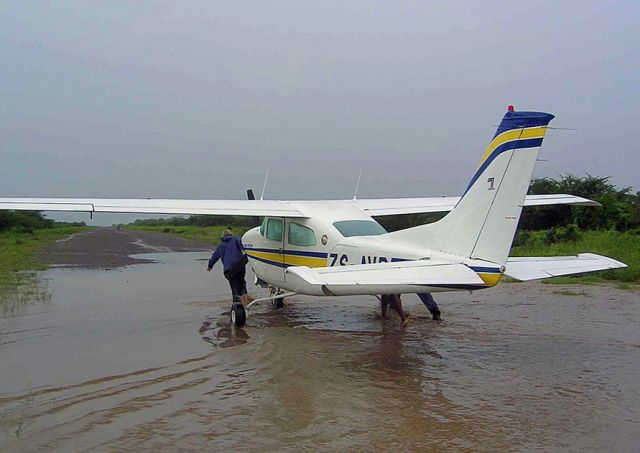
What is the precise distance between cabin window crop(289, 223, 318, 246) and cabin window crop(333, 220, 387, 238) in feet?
1.75

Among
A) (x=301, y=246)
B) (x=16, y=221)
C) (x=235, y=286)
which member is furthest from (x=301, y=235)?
(x=16, y=221)

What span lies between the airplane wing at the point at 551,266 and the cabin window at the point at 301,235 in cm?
327

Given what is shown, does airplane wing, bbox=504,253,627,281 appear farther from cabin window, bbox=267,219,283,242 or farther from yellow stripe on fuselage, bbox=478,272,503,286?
cabin window, bbox=267,219,283,242

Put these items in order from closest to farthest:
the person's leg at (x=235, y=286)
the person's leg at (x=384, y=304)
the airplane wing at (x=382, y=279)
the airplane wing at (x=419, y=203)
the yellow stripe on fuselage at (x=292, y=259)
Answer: the airplane wing at (x=382, y=279), the yellow stripe on fuselage at (x=292, y=259), the person's leg at (x=384, y=304), the person's leg at (x=235, y=286), the airplane wing at (x=419, y=203)

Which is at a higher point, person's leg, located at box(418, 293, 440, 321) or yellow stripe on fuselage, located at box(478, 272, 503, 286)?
yellow stripe on fuselage, located at box(478, 272, 503, 286)

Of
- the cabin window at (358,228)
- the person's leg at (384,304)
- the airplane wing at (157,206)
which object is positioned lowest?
the person's leg at (384,304)

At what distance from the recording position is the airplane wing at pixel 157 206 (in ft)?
31.8

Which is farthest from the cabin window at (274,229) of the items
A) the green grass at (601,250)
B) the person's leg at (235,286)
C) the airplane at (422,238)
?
the green grass at (601,250)

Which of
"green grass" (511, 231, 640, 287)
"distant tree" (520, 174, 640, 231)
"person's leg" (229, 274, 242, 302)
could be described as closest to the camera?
"person's leg" (229, 274, 242, 302)

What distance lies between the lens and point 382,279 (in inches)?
268

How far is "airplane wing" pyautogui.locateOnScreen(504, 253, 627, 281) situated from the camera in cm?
763

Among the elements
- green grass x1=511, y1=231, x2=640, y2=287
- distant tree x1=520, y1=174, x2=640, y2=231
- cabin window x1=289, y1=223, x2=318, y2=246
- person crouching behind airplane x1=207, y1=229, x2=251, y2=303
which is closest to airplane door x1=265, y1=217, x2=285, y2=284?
cabin window x1=289, y1=223, x2=318, y2=246

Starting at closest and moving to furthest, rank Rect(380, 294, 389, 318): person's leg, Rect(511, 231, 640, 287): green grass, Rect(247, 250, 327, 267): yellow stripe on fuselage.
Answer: Rect(247, 250, 327, 267): yellow stripe on fuselage
Rect(380, 294, 389, 318): person's leg
Rect(511, 231, 640, 287): green grass

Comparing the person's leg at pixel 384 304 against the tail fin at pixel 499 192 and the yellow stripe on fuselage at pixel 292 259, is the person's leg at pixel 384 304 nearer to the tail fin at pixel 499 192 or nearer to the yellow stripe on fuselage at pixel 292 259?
the yellow stripe on fuselage at pixel 292 259
